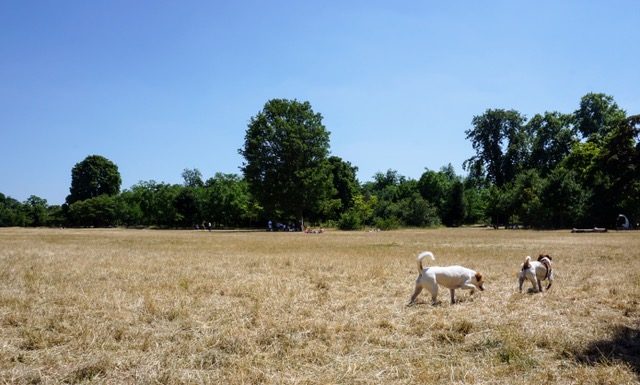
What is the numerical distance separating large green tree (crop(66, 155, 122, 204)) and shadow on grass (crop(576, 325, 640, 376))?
122 metres

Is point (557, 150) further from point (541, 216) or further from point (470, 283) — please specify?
point (470, 283)

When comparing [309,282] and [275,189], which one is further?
[275,189]

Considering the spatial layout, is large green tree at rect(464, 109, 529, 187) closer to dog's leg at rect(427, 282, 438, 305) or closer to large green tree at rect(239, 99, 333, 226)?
large green tree at rect(239, 99, 333, 226)

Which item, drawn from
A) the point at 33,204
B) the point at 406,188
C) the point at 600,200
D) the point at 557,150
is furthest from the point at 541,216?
the point at 33,204

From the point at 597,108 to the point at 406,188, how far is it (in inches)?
1516

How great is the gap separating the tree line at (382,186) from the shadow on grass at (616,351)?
15.2m

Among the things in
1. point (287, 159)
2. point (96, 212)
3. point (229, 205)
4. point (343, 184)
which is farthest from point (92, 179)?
point (287, 159)

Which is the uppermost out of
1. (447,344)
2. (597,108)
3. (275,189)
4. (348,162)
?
(597,108)

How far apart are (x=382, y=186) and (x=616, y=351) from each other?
391 ft

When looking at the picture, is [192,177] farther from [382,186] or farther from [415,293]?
[415,293]

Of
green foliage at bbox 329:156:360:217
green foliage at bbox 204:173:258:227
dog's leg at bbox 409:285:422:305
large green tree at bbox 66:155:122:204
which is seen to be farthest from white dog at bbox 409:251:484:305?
large green tree at bbox 66:155:122:204

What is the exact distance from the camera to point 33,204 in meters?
124

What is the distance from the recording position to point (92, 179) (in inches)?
4621

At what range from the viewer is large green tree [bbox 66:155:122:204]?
11594 centimetres
